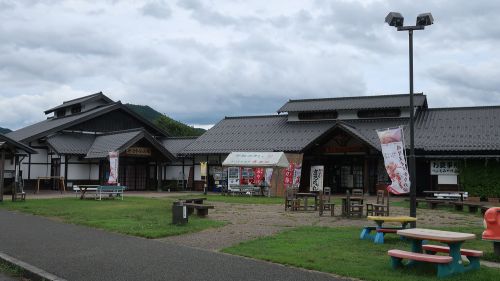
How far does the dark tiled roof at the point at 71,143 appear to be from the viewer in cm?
2838

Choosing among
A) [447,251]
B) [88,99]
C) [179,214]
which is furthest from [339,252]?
[88,99]

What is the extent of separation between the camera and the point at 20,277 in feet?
22.7

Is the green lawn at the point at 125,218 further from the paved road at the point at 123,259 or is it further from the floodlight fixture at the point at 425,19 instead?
the floodlight fixture at the point at 425,19

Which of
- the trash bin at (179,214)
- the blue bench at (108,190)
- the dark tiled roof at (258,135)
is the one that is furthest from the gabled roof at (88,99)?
the trash bin at (179,214)

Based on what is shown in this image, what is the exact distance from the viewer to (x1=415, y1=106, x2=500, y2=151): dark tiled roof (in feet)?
79.6

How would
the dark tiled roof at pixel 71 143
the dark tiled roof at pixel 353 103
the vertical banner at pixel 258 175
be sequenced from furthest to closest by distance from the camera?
the dark tiled roof at pixel 353 103 < the dark tiled roof at pixel 71 143 < the vertical banner at pixel 258 175

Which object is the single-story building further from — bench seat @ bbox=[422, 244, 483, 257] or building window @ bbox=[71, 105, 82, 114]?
bench seat @ bbox=[422, 244, 483, 257]

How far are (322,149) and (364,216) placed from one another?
1360 centimetres

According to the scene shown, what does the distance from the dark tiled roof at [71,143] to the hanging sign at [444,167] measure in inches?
783

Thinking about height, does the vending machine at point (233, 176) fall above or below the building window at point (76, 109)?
below

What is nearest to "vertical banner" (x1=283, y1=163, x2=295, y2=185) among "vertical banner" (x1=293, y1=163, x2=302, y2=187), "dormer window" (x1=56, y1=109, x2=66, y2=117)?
"vertical banner" (x1=293, y1=163, x2=302, y2=187)

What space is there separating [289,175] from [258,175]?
1.67 meters

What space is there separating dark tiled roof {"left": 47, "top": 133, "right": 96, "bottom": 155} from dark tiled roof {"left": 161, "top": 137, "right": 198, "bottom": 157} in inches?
212

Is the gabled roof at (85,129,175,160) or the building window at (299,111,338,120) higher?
the building window at (299,111,338,120)
